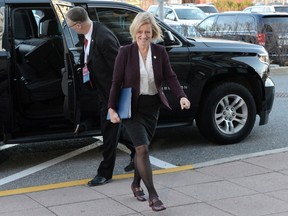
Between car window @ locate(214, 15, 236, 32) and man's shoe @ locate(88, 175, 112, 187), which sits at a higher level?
car window @ locate(214, 15, 236, 32)

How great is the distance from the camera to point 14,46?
599 centimetres

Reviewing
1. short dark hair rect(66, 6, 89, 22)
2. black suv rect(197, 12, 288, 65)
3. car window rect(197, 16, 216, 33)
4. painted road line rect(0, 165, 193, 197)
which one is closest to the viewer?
short dark hair rect(66, 6, 89, 22)

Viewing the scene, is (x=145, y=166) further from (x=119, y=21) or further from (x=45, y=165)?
(x=119, y=21)

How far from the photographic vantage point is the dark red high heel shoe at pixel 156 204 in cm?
446

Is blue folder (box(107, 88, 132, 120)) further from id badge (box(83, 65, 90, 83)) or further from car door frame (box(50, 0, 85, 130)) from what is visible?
car door frame (box(50, 0, 85, 130))

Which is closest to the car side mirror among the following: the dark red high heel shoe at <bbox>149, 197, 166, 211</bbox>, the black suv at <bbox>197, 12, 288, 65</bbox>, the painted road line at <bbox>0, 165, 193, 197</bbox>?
the painted road line at <bbox>0, 165, 193, 197</bbox>

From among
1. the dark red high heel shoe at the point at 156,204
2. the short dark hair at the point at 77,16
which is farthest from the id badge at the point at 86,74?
the dark red high heel shoe at the point at 156,204

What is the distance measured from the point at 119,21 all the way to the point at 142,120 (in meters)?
2.27

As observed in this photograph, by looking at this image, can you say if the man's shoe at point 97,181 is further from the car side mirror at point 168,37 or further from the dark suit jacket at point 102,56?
the car side mirror at point 168,37

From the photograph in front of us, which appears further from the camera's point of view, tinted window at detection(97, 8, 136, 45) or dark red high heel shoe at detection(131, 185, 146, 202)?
tinted window at detection(97, 8, 136, 45)

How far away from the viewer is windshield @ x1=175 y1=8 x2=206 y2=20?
2373cm

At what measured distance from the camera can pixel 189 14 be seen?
78.6ft

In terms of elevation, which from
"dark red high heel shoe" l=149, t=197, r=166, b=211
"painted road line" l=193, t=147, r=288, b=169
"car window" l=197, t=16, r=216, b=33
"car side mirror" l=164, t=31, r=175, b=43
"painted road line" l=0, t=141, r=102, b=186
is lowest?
"painted road line" l=0, t=141, r=102, b=186

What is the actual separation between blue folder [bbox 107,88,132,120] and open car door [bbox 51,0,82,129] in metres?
1.18
